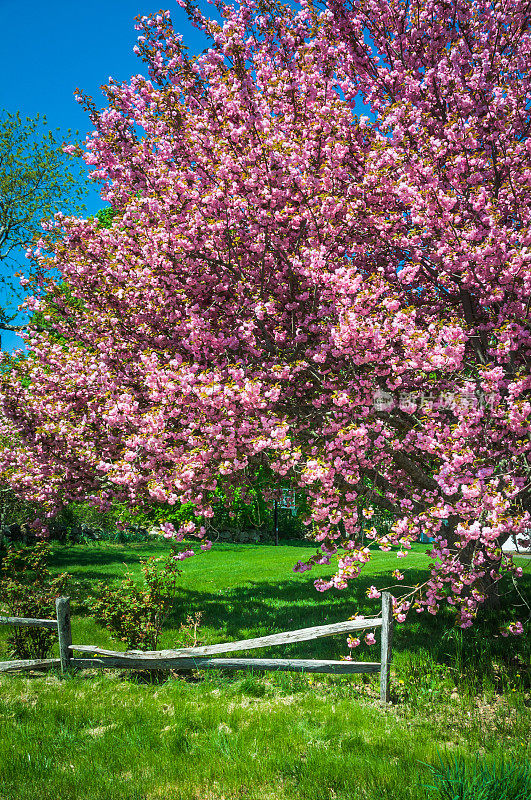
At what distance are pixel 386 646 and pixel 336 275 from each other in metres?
4.57

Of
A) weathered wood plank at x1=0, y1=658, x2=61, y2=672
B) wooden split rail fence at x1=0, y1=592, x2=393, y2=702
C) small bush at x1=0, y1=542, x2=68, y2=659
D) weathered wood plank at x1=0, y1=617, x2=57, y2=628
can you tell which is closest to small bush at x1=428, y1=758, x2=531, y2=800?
wooden split rail fence at x1=0, y1=592, x2=393, y2=702

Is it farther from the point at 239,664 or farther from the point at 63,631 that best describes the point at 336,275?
the point at 63,631

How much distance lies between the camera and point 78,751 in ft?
15.1

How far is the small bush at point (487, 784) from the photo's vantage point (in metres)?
3.10

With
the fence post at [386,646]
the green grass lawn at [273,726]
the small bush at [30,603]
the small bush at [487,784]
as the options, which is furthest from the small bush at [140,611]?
the small bush at [487,784]

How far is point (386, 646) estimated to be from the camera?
19.2 feet

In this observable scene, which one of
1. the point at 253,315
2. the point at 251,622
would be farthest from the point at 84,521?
the point at 253,315

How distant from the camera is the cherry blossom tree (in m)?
6.21

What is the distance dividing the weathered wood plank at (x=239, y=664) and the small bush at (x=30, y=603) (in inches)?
46.0

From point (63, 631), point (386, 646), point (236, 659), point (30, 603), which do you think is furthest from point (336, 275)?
point (30, 603)

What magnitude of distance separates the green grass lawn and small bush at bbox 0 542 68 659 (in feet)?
2.34

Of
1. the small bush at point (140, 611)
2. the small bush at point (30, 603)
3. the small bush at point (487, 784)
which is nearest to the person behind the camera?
the small bush at point (487, 784)

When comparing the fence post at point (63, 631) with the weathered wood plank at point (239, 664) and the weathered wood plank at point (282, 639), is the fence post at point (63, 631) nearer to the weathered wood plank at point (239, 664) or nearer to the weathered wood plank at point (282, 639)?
the weathered wood plank at point (239, 664)

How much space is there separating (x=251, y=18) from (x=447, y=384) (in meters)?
7.04
